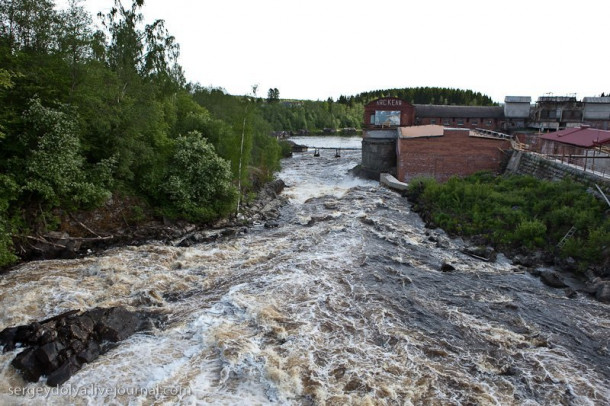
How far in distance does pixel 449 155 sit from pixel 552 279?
19269 mm

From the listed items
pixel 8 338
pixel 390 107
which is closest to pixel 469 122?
pixel 390 107

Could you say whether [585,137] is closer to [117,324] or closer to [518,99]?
[117,324]

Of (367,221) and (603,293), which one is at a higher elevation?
A: (367,221)

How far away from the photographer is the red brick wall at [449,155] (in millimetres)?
32281

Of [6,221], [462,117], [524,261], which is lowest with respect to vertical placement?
[524,261]

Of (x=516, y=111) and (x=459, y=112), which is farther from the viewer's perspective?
(x=459, y=112)

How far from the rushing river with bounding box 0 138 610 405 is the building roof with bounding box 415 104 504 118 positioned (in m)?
40.0

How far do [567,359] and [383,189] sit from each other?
23.7 metres

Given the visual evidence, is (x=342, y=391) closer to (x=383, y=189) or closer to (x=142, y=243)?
(x=142, y=243)

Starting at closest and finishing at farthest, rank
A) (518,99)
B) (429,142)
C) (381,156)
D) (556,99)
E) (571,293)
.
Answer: (571,293), (429,142), (381,156), (556,99), (518,99)

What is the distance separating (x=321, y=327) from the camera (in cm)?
1132

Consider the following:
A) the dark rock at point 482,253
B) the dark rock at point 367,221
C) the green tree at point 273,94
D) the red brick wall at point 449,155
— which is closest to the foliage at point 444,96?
the green tree at point 273,94

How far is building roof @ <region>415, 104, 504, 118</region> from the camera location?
179 ft

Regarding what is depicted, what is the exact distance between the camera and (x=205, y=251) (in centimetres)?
1783
